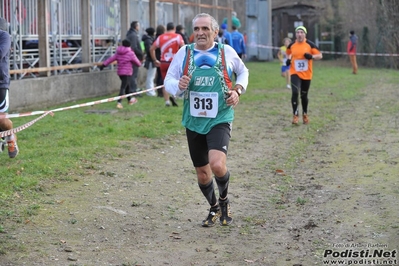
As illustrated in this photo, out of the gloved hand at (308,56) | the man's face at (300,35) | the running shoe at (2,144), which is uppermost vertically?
the man's face at (300,35)

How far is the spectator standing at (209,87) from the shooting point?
23.8 feet

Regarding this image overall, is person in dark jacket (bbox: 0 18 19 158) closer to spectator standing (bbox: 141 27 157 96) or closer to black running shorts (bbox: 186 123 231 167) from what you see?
black running shorts (bbox: 186 123 231 167)

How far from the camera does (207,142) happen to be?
7371 millimetres

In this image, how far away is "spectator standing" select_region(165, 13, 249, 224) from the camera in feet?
23.8

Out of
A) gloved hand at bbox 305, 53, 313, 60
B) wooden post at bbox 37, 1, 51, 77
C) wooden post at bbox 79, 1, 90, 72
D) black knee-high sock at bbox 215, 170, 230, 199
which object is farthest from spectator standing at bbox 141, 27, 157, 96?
black knee-high sock at bbox 215, 170, 230, 199

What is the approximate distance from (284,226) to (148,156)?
14.2 feet

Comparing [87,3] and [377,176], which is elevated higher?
[87,3]

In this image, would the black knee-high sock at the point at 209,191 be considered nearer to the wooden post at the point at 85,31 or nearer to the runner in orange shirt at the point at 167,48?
the runner in orange shirt at the point at 167,48

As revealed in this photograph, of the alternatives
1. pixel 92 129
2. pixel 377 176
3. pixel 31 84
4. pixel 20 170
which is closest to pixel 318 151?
pixel 377 176

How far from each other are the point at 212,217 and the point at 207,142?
0.81 metres

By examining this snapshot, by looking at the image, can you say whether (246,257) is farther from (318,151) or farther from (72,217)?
(318,151)

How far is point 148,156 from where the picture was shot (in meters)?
11.6

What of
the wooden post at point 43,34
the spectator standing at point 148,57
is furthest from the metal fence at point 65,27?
the spectator standing at point 148,57

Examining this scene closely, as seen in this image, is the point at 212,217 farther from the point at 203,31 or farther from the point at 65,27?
the point at 65,27
